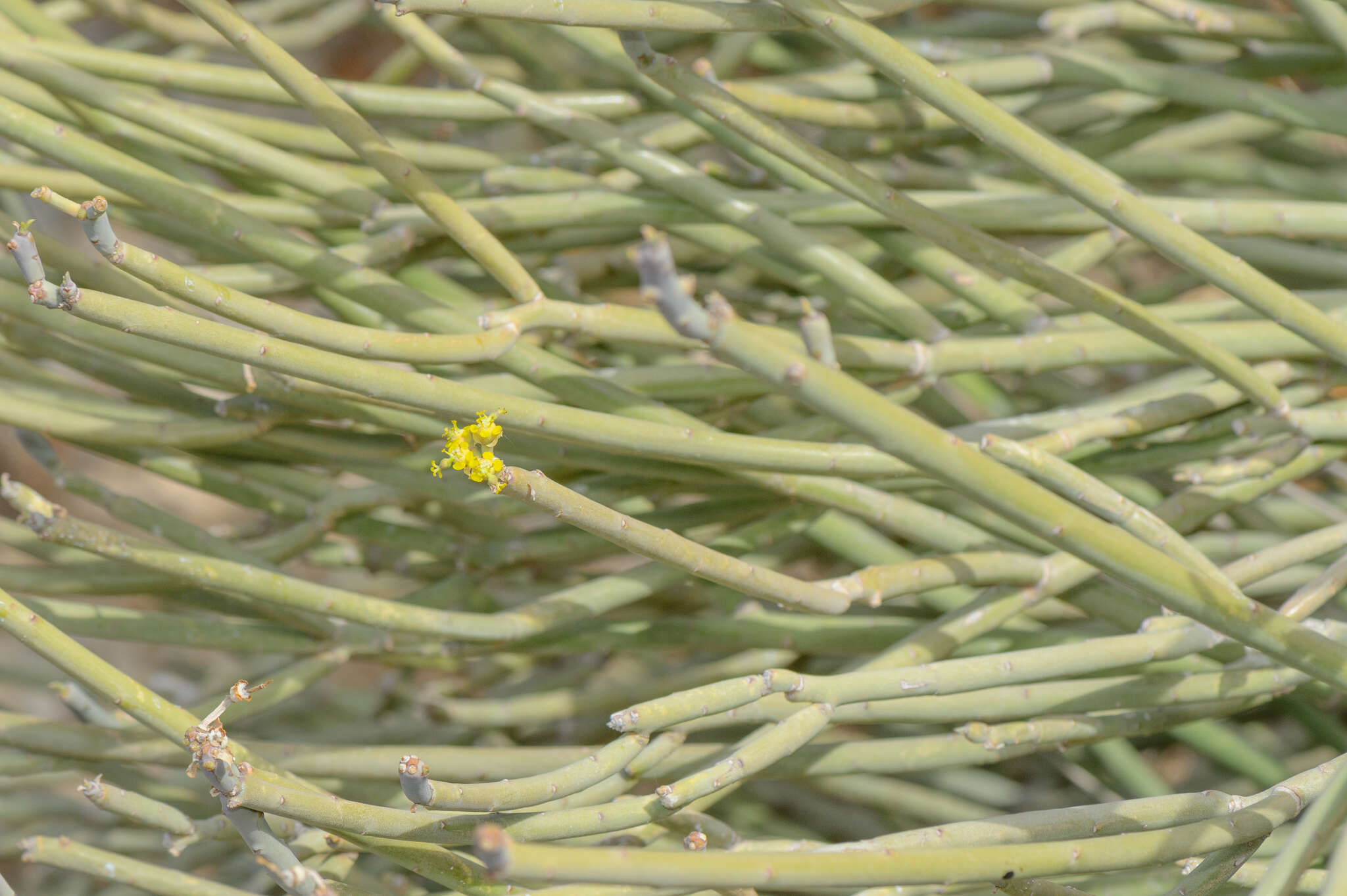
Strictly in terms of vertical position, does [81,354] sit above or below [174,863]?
above

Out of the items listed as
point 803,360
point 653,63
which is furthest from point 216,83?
point 803,360

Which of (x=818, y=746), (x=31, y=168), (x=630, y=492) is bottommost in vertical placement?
(x=818, y=746)

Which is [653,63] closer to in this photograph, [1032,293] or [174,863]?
[1032,293]

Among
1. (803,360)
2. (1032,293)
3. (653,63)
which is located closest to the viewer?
(803,360)

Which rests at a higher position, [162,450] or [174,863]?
[162,450]

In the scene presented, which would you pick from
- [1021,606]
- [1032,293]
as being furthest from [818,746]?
[1032,293]

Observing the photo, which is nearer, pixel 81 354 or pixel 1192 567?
pixel 1192 567

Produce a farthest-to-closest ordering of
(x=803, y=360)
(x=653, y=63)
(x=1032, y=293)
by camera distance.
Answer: (x=1032, y=293), (x=653, y=63), (x=803, y=360)

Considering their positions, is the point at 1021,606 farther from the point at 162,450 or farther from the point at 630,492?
the point at 162,450

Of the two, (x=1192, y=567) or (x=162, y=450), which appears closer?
(x=1192, y=567)
